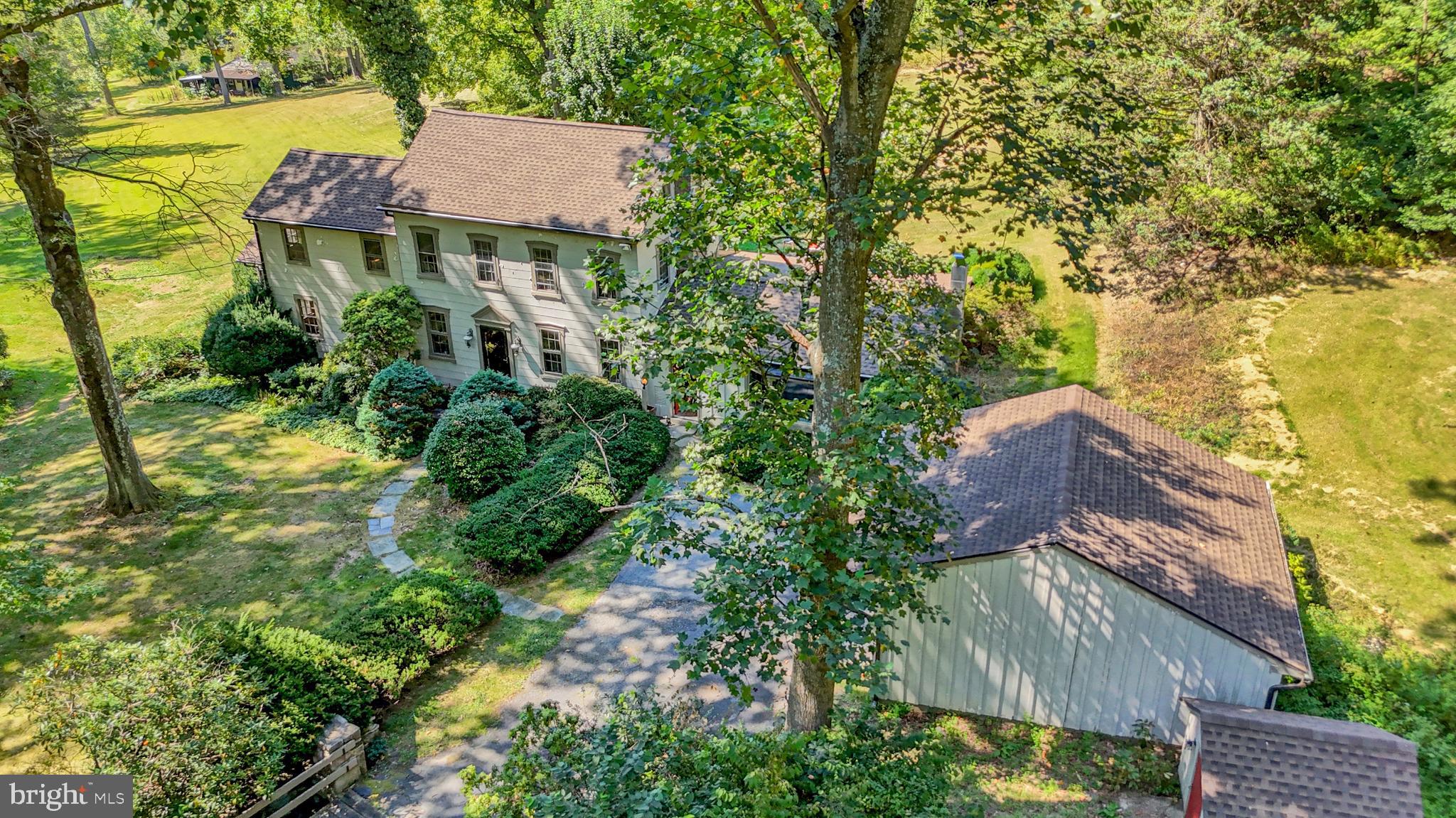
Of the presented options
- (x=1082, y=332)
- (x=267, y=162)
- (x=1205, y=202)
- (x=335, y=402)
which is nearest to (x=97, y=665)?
(x=335, y=402)

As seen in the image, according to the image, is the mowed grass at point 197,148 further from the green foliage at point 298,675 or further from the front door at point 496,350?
the green foliage at point 298,675

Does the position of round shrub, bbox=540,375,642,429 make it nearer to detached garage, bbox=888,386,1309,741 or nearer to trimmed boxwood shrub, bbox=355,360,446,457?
trimmed boxwood shrub, bbox=355,360,446,457

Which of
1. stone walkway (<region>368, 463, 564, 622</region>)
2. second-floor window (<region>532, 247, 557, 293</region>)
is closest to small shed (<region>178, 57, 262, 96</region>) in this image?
second-floor window (<region>532, 247, 557, 293</region>)

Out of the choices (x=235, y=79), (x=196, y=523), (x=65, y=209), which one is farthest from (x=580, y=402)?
(x=235, y=79)

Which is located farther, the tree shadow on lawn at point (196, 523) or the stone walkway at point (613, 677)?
the tree shadow on lawn at point (196, 523)

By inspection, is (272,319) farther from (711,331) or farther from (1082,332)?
(1082,332)

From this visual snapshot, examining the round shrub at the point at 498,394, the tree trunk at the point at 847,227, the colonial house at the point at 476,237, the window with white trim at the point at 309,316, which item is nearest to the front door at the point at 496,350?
the colonial house at the point at 476,237

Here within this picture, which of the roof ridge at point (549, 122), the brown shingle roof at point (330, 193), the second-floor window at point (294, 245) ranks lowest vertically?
the second-floor window at point (294, 245)
